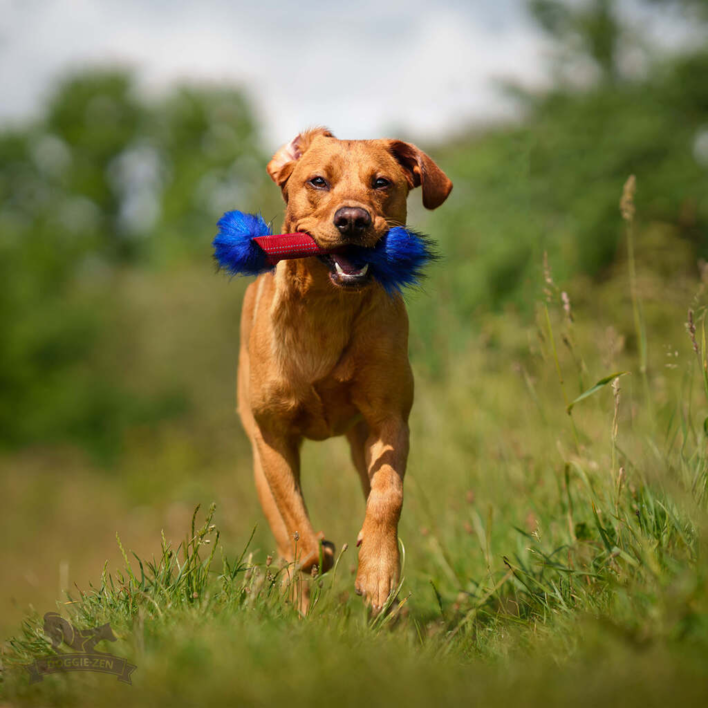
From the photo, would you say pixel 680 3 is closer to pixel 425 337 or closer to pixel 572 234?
pixel 572 234

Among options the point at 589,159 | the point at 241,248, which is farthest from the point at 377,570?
the point at 589,159

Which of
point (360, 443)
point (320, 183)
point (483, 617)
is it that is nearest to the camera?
point (483, 617)

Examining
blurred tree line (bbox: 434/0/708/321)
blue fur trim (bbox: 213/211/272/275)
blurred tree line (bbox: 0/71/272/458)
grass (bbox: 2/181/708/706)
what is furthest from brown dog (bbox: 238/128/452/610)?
blurred tree line (bbox: 0/71/272/458)

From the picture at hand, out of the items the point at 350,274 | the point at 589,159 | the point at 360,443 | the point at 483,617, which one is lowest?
the point at 483,617

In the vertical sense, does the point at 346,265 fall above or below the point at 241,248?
below

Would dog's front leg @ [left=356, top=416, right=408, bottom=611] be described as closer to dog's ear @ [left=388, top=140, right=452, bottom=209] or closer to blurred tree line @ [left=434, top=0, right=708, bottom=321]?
dog's ear @ [left=388, top=140, right=452, bottom=209]

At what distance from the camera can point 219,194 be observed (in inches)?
1447

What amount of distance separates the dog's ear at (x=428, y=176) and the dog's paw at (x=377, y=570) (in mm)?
1915

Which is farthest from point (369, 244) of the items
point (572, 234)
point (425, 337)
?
point (572, 234)

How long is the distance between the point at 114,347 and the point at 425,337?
61.6 feet

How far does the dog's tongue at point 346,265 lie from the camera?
374 centimetres

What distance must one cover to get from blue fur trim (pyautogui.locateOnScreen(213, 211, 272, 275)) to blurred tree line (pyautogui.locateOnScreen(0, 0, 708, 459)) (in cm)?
206

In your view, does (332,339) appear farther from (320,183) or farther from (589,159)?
(589,159)

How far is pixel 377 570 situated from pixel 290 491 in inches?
32.1
